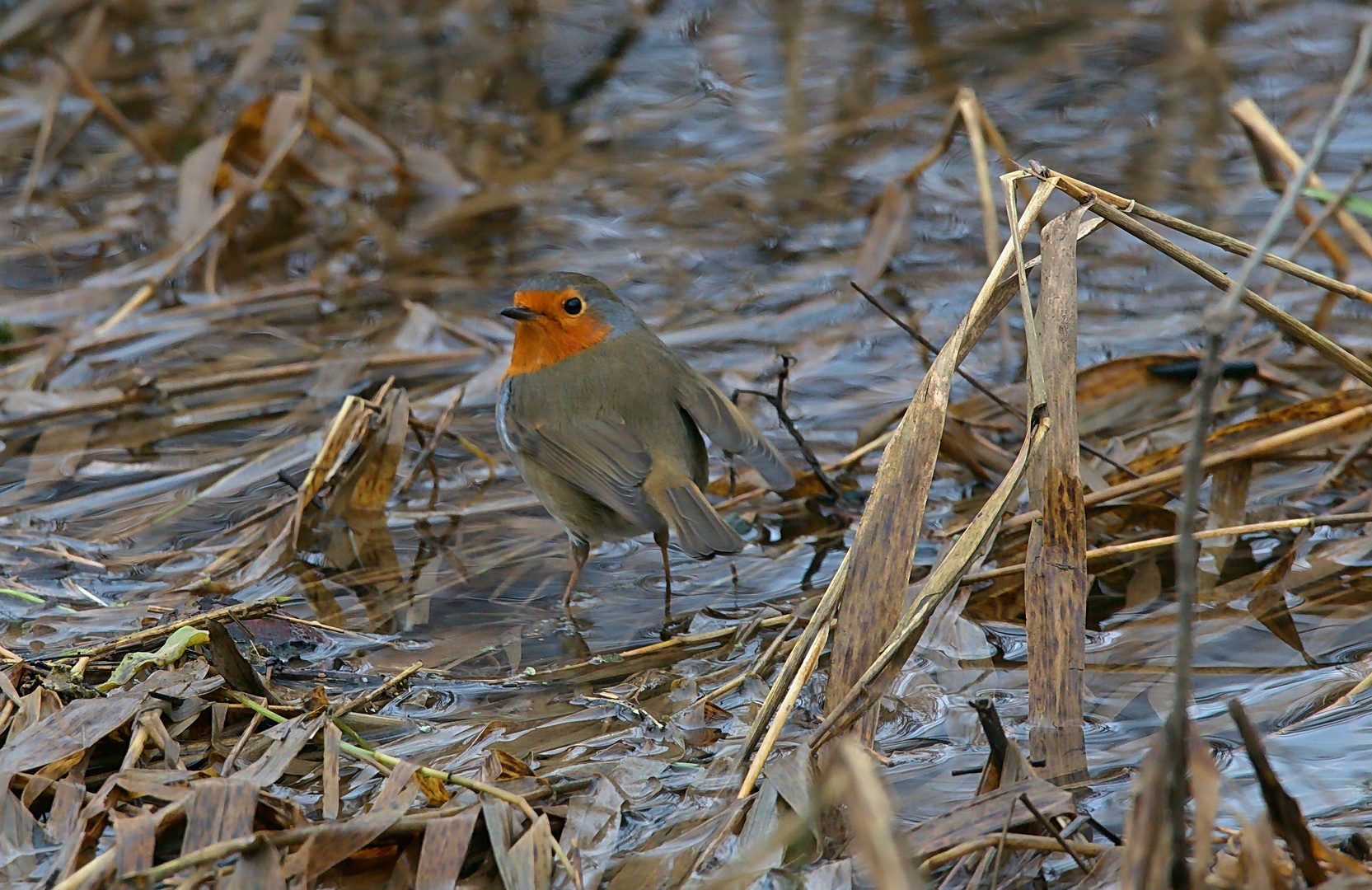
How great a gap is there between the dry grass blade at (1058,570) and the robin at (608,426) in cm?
103

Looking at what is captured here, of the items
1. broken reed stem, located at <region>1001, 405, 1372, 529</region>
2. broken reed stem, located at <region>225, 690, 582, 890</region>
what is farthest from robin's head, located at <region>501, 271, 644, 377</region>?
broken reed stem, located at <region>225, 690, 582, 890</region>

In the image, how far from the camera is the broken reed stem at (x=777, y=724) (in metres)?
2.50

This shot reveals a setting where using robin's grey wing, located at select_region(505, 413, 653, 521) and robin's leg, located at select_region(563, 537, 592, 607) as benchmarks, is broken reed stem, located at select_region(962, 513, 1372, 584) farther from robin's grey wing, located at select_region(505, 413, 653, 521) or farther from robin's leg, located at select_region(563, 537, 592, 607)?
robin's leg, located at select_region(563, 537, 592, 607)

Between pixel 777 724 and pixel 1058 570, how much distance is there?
61 cm

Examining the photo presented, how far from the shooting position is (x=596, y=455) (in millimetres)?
3982

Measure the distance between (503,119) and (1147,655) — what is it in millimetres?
5393

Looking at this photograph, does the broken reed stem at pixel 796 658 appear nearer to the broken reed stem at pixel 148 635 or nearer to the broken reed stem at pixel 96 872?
the broken reed stem at pixel 96 872

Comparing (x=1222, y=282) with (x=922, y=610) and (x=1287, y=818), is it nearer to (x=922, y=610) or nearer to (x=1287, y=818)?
(x=922, y=610)

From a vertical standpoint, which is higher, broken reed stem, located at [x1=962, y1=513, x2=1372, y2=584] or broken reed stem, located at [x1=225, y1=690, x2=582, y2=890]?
broken reed stem, located at [x1=962, y1=513, x2=1372, y2=584]

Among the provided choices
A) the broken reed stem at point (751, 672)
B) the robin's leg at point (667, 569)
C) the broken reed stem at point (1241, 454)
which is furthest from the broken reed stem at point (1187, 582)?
the robin's leg at point (667, 569)

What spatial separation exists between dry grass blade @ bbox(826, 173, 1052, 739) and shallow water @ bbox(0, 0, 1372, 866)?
0.97 feet

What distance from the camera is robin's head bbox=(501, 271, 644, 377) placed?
435cm

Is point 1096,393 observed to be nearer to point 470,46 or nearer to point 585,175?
point 585,175

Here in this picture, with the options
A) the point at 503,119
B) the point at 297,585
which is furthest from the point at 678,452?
the point at 503,119
